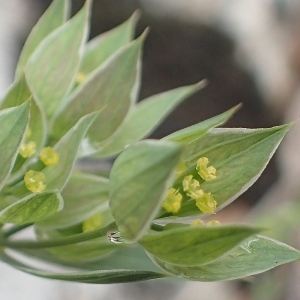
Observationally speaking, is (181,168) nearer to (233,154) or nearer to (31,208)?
(233,154)

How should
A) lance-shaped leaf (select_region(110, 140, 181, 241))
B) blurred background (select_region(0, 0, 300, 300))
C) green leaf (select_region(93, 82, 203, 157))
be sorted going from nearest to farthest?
lance-shaped leaf (select_region(110, 140, 181, 241)) < green leaf (select_region(93, 82, 203, 157)) < blurred background (select_region(0, 0, 300, 300))

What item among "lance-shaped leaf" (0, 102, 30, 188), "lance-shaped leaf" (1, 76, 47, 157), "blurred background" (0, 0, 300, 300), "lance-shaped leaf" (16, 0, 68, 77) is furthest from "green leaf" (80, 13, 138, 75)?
"blurred background" (0, 0, 300, 300)

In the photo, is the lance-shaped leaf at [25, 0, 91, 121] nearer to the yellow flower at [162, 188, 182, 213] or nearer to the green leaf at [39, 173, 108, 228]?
the green leaf at [39, 173, 108, 228]

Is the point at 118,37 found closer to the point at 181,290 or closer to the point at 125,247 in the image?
the point at 125,247

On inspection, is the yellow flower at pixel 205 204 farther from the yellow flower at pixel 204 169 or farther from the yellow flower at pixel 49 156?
the yellow flower at pixel 49 156

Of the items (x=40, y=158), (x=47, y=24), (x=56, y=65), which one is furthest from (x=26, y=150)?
(x=47, y=24)

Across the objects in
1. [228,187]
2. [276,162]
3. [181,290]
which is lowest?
[181,290]

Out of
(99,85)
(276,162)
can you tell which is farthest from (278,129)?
(276,162)
